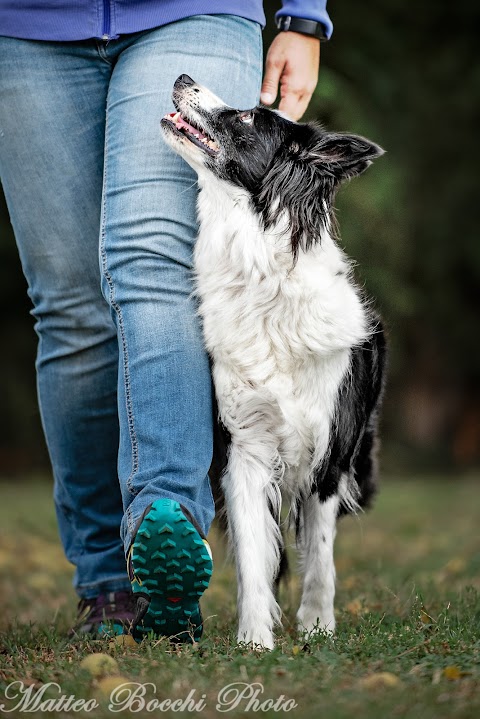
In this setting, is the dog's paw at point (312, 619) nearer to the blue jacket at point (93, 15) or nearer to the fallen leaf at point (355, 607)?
the fallen leaf at point (355, 607)

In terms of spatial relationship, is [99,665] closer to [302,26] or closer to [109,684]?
[109,684]

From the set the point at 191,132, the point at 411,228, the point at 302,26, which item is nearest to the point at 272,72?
the point at 302,26

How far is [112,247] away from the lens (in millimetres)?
2896

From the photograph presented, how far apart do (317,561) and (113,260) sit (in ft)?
4.25

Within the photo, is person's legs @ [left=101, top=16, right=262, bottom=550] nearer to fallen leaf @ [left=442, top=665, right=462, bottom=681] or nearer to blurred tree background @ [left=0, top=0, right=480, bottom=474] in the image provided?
fallen leaf @ [left=442, top=665, right=462, bottom=681]

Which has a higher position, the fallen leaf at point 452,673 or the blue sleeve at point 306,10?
the blue sleeve at point 306,10

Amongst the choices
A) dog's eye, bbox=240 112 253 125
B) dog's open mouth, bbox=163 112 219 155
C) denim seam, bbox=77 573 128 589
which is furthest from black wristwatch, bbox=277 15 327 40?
denim seam, bbox=77 573 128 589

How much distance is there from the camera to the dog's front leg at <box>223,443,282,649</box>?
116 inches

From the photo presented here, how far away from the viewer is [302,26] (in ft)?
10.7

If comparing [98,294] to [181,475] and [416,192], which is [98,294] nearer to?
[181,475]

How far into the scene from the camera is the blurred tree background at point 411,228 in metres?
9.21

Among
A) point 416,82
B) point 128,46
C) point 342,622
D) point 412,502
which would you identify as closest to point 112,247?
point 128,46

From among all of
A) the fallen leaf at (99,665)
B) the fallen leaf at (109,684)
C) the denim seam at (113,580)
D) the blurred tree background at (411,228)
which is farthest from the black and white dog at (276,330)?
the blurred tree background at (411,228)

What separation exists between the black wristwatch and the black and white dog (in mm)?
300
